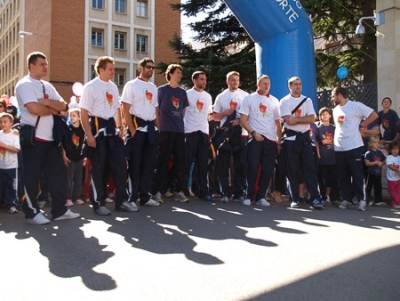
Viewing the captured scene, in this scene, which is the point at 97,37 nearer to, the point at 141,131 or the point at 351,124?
the point at 141,131

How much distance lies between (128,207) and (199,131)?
194cm

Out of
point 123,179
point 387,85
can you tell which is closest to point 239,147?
point 123,179

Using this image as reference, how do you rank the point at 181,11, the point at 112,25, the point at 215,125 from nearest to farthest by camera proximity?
1. the point at 215,125
2. the point at 181,11
3. the point at 112,25

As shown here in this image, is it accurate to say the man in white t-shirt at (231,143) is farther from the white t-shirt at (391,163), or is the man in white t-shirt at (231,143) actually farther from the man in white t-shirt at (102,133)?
the white t-shirt at (391,163)

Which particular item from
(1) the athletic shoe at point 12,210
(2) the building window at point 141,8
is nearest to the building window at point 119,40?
(2) the building window at point 141,8

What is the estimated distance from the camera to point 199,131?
25.7 ft

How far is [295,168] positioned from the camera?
24.5 feet

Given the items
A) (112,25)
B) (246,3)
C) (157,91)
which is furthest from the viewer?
(112,25)

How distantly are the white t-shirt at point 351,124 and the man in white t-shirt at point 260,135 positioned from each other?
3.15ft

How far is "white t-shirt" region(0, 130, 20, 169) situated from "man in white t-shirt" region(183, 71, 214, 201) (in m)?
2.54

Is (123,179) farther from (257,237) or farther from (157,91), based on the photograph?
(257,237)

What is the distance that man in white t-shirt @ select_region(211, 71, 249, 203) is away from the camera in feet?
25.8

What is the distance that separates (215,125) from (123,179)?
9.45 ft

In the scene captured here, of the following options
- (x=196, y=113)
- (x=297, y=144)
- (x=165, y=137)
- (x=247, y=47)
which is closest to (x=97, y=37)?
(x=247, y=47)
